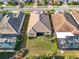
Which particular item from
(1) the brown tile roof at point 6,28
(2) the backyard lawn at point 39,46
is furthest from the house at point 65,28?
(1) the brown tile roof at point 6,28

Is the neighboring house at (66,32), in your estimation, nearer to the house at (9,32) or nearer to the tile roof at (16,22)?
the tile roof at (16,22)

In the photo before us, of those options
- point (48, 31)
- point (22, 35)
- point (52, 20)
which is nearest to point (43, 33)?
point (48, 31)

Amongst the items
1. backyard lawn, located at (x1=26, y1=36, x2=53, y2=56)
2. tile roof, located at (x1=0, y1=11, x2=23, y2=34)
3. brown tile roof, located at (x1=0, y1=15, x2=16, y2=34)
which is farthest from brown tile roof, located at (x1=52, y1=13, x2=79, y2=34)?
brown tile roof, located at (x1=0, y1=15, x2=16, y2=34)

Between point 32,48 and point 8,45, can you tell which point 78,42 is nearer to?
point 32,48

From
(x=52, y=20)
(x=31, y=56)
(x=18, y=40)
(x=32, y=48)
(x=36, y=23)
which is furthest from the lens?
(x=52, y=20)

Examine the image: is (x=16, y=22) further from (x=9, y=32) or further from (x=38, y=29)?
(x=38, y=29)

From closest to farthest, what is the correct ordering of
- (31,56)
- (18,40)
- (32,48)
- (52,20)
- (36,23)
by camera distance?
(31,56), (32,48), (18,40), (36,23), (52,20)
